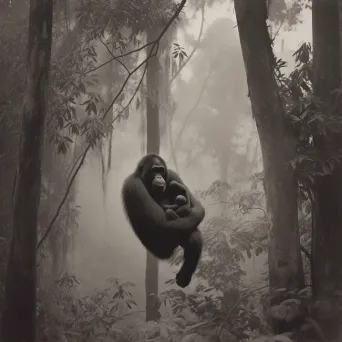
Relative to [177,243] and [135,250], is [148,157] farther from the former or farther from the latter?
[135,250]

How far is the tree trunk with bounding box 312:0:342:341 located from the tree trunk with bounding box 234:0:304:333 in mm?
188

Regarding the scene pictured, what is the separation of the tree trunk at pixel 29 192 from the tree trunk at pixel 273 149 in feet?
4.80

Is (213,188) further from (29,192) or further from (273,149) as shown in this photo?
(29,192)

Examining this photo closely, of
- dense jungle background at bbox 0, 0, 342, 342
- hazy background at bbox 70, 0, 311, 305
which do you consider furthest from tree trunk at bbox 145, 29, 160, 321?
hazy background at bbox 70, 0, 311, 305

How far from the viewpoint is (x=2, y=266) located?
514 cm

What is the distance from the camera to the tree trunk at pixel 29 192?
326cm

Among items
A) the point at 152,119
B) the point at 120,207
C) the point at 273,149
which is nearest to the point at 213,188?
the point at 152,119

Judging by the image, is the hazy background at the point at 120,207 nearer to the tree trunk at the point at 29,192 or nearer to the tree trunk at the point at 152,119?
the tree trunk at the point at 152,119

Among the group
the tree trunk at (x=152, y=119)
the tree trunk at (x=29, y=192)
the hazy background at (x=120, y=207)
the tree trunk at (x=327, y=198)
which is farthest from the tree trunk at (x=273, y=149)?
the hazy background at (x=120, y=207)

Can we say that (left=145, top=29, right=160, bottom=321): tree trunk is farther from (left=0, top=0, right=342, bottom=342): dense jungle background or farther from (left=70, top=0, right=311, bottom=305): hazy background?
(left=70, top=0, right=311, bottom=305): hazy background

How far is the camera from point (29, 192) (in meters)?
3.41

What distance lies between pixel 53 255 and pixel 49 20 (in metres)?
4.15

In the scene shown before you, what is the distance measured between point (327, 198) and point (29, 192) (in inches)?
82.7

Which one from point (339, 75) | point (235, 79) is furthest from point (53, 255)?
point (235, 79)
